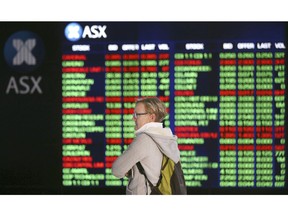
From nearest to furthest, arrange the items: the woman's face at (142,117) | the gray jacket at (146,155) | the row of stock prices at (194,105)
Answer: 1. the gray jacket at (146,155)
2. the woman's face at (142,117)
3. the row of stock prices at (194,105)

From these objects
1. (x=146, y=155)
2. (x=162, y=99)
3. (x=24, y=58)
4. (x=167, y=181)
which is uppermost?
(x=24, y=58)

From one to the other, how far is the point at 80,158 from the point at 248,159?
123 cm

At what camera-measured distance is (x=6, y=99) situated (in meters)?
5.11

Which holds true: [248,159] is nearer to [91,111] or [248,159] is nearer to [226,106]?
[226,106]

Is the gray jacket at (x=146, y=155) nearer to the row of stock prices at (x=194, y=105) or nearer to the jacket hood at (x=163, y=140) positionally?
the jacket hood at (x=163, y=140)

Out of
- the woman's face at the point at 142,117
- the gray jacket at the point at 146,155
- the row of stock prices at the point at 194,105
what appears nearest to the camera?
the gray jacket at the point at 146,155

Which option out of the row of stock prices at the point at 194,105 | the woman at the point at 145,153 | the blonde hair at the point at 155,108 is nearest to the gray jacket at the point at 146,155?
the woman at the point at 145,153

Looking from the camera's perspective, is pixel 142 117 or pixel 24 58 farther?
pixel 24 58

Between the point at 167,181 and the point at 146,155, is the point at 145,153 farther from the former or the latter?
the point at 167,181

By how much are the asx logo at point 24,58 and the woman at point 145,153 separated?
1336 millimetres

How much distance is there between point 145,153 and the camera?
3842 mm

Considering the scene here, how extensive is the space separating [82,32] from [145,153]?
1537 mm

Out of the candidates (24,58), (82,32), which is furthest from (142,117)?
(24,58)

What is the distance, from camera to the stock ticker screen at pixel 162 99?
5.02 m
